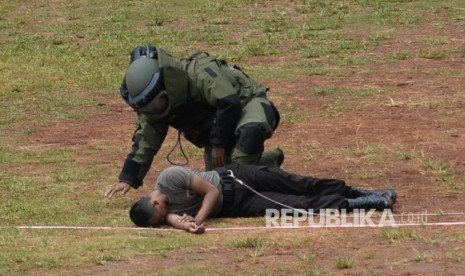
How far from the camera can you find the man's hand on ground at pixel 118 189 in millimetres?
9672

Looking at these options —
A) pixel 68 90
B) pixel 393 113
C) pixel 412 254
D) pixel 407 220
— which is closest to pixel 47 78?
pixel 68 90

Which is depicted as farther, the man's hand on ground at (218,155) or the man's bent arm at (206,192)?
the man's hand on ground at (218,155)

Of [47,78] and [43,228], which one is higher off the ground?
[43,228]

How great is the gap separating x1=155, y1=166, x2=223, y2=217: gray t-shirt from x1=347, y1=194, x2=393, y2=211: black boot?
861mm

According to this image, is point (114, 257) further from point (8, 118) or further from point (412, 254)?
point (8, 118)

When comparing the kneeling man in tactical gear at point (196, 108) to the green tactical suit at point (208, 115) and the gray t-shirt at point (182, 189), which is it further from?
the gray t-shirt at point (182, 189)

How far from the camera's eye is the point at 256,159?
973 cm

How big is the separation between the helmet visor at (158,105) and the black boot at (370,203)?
56.7 inches

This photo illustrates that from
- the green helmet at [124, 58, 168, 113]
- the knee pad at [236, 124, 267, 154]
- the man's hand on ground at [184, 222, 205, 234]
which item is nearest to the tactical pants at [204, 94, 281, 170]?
the knee pad at [236, 124, 267, 154]

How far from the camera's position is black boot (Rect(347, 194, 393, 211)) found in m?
9.12

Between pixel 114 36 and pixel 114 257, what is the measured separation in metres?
10.6

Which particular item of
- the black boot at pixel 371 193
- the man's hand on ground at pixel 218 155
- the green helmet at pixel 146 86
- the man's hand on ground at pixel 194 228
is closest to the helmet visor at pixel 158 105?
the green helmet at pixel 146 86
